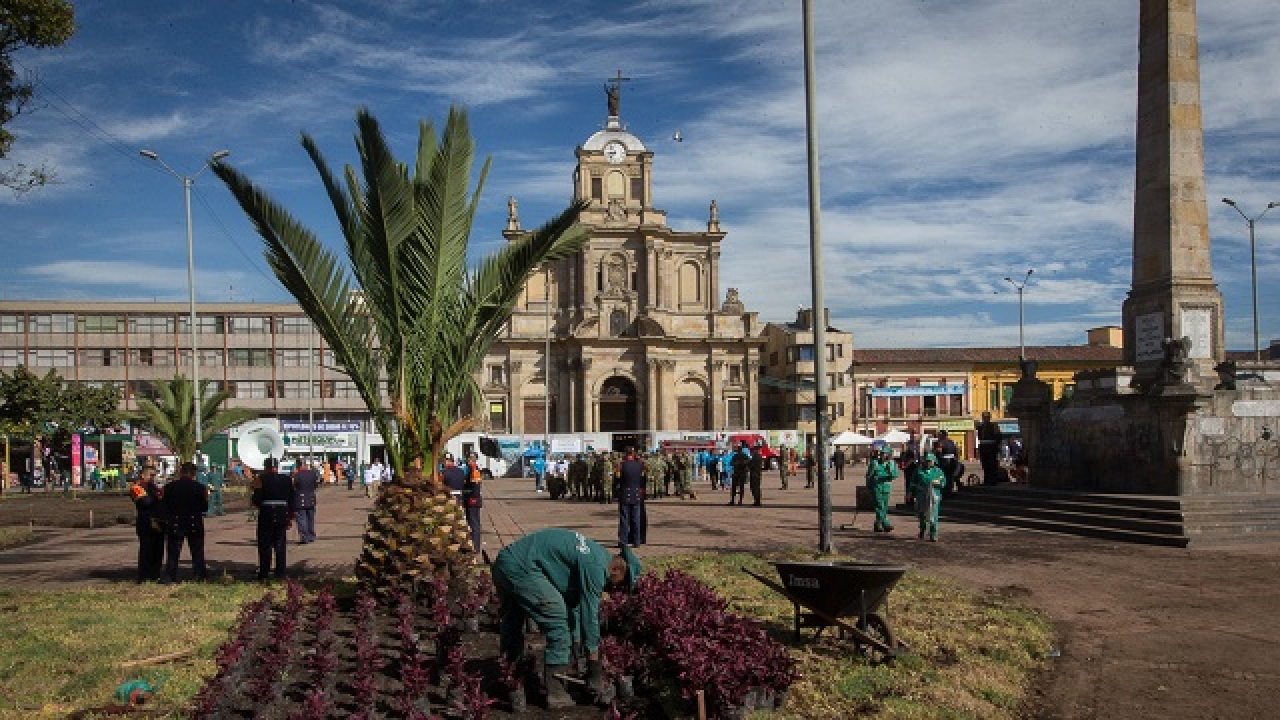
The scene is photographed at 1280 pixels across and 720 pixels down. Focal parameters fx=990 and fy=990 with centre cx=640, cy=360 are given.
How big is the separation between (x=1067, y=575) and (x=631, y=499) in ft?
20.2

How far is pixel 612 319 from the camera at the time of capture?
199 ft

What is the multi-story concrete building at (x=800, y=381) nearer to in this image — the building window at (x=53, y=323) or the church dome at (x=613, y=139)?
the church dome at (x=613, y=139)

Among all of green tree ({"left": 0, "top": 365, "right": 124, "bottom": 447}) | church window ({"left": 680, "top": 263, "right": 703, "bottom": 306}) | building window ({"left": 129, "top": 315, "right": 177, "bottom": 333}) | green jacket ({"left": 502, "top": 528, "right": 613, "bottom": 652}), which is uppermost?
church window ({"left": 680, "top": 263, "right": 703, "bottom": 306})

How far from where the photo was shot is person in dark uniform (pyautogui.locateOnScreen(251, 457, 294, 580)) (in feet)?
41.3

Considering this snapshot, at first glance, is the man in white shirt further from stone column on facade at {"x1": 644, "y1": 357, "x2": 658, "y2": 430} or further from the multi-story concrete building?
the multi-story concrete building

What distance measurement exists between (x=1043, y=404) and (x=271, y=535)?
1459cm

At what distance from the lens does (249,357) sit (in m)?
65.1

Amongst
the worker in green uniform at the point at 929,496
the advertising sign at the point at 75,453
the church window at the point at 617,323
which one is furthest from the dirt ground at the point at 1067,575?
the church window at the point at 617,323

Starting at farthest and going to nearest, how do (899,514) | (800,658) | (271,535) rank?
1. (899,514)
2. (271,535)
3. (800,658)

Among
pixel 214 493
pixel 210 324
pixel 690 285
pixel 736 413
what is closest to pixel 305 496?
pixel 214 493

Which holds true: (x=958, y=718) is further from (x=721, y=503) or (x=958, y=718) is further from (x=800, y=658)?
(x=721, y=503)

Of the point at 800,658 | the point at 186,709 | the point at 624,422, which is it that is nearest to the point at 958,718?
the point at 800,658

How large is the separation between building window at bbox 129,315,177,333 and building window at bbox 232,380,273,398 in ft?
19.4

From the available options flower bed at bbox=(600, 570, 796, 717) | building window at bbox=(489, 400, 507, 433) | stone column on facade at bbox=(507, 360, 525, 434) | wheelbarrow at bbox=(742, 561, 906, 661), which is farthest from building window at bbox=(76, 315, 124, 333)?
wheelbarrow at bbox=(742, 561, 906, 661)
